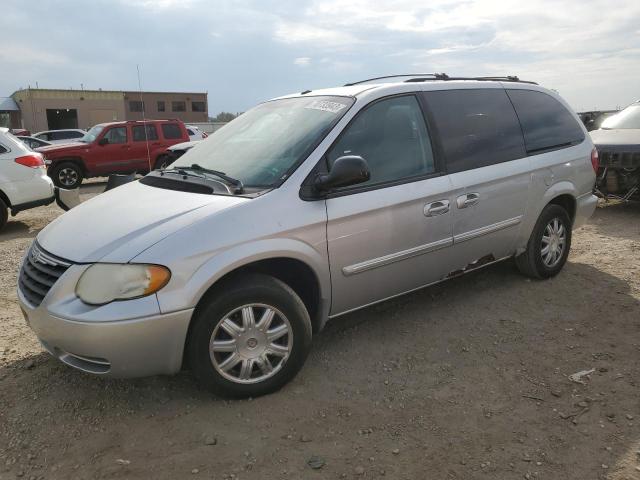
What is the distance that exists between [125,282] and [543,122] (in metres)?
3.74

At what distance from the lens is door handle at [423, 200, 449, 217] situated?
3617 millimetres

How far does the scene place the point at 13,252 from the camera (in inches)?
259

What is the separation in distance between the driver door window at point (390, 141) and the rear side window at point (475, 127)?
0.18 metres

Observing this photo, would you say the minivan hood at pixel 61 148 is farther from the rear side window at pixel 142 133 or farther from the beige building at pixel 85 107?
the beige building at pixel 85 107

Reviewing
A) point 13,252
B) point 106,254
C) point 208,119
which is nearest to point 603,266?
point 106,254

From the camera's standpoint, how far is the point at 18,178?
7.92 m

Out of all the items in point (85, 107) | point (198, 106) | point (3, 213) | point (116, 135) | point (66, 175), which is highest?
point (198, 106)

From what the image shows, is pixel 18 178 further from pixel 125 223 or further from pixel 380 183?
pixel 380 183

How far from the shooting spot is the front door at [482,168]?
3846mm

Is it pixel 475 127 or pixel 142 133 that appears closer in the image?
pixel 475 127

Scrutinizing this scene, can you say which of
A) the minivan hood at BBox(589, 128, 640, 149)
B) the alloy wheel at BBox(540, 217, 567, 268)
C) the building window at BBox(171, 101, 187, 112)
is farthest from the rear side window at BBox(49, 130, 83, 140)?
the building window at BBox(171, 101, 187, 112)

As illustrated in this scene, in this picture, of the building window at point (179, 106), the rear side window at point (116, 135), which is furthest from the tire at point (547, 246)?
the building window at point (179, 106)

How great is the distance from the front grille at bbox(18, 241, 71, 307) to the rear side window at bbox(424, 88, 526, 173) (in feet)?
8.48

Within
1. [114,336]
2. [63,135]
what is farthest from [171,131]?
[114,336]
